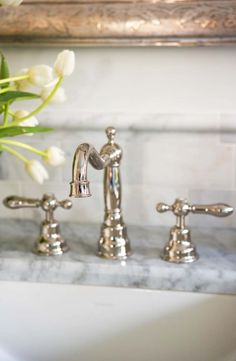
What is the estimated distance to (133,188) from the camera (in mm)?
793

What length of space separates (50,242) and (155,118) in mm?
240

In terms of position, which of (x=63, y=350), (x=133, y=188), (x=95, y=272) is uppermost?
(x=133, y=188)

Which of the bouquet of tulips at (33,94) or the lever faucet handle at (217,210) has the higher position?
the bouquet of tulips at (33,94)

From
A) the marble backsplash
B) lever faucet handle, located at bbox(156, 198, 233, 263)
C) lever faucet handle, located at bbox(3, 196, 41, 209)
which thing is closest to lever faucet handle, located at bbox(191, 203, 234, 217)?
lever faucet handle, located at bbox(156, 198, 233, 263)

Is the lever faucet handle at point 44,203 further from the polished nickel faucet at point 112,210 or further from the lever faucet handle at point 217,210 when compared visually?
the lever faucet handle at point 217,210

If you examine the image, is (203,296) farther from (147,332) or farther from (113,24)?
(113,24)

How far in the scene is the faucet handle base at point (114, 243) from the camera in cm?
68

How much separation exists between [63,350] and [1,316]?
0.09 m

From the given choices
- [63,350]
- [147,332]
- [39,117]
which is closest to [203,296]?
[147,332]

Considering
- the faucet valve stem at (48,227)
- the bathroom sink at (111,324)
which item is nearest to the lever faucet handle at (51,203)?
the faucet valve stem at (48,227)

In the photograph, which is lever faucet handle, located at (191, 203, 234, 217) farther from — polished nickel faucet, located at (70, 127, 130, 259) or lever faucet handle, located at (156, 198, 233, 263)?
polished nickel faucet, located at (70, 127, 130, 259)

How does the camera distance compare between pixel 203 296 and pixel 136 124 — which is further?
pixel 136 124

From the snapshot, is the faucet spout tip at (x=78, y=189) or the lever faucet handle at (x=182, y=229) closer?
the faucet spout tip at (x=78, y=189)

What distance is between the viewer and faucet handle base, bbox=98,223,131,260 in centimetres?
68
